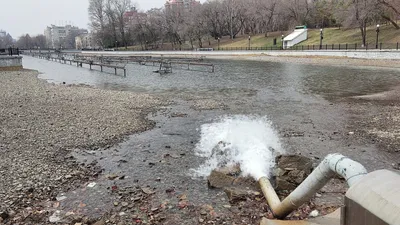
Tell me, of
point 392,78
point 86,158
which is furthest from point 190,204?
point 392,78

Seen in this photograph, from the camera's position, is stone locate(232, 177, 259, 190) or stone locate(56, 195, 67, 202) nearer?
stone locate(56, 195, 67, 202)

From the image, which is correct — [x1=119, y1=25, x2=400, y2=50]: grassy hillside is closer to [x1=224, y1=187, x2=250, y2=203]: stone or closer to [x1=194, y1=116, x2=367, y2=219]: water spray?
[x1=194, y1=116, x2=367, y2=219]: water spray

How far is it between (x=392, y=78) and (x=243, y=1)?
79.6 meters

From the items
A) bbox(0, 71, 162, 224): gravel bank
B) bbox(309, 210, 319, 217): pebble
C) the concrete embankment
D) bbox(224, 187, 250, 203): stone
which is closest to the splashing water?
bbox(224, 187, 250, 203): stone

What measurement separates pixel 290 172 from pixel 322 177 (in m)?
3.53

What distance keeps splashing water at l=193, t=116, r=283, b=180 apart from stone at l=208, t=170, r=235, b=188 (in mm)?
578

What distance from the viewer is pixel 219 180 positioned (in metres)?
7.89

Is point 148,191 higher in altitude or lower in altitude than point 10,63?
lower

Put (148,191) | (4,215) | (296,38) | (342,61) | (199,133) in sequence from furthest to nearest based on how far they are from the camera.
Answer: (296,38) → (342,61) → (199,133) → (148,191) → (4,215)

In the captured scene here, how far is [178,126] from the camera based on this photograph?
13.9m

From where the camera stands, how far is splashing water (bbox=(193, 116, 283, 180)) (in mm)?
8895

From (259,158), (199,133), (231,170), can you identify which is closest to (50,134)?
(199,133)

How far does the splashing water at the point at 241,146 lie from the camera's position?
889 cm

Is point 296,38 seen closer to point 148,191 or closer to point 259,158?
point 259,158
